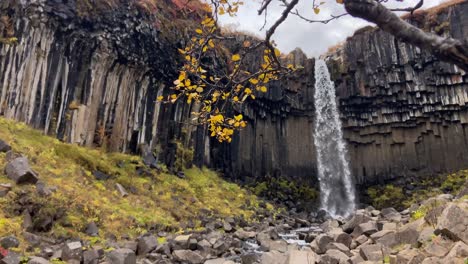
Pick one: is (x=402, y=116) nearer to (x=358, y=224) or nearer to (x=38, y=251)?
(x=358, y=224)

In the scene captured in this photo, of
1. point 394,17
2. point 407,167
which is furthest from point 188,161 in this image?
point 394,17

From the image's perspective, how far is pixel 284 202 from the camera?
105 feet

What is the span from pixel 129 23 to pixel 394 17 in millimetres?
24663

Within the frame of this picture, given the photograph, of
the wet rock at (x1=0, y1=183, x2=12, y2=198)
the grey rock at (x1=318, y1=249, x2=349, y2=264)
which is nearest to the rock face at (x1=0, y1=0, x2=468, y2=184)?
the wet rock at (x1=0, y1=183, x2=12, y2=198)

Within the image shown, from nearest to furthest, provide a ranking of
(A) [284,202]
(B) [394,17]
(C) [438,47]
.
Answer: (C) [438,47] → (B) [394,17] → (A) [284,202]

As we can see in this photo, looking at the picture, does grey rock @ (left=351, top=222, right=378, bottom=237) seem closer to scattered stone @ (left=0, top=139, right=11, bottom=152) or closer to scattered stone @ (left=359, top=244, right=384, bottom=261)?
scattered stone @ (left=359, top=244, right=384, bottom=261)

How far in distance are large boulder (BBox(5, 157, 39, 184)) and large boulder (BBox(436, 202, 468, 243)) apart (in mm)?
13069

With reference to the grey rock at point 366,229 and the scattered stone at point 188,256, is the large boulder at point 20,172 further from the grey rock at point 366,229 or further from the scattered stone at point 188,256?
the grey rock at point 366,229

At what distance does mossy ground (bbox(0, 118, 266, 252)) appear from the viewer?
1282cm

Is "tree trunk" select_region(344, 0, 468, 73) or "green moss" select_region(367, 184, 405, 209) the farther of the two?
"green moss" select_region(367, 184, 405, 209)

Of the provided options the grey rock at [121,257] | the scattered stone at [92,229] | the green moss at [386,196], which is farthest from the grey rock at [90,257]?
the green moss at [386,196]

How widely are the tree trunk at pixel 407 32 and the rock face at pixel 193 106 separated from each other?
818 inches

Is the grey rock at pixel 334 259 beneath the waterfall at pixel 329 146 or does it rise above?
beneath

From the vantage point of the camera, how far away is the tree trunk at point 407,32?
123 inches
